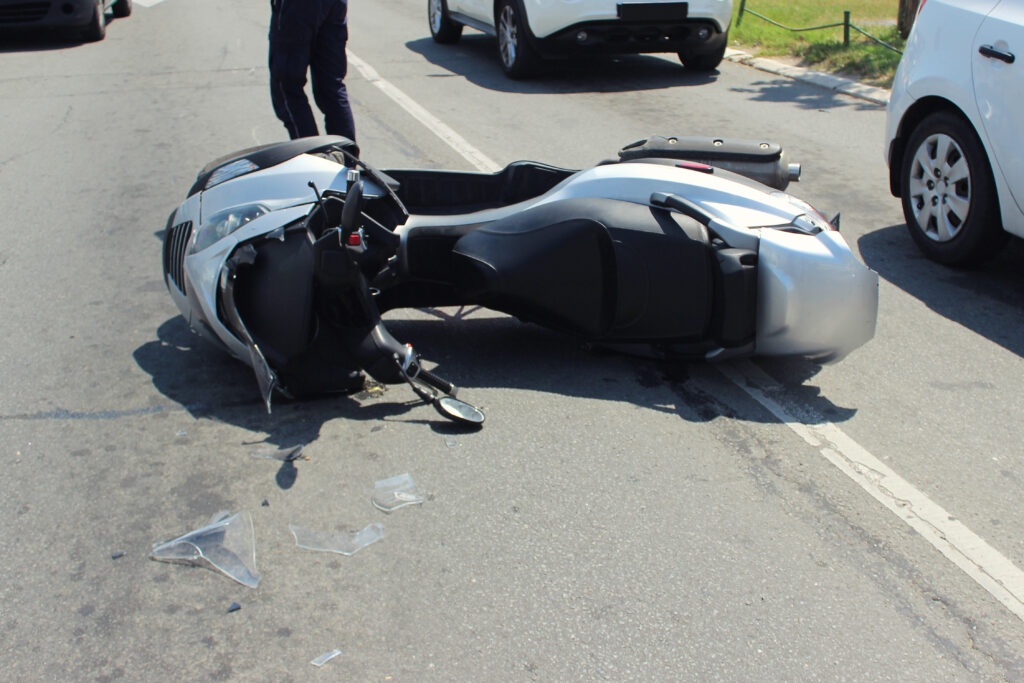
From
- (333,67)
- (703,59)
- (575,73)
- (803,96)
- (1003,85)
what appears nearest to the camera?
(1003,85)

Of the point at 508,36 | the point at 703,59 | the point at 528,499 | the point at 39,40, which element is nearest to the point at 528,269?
the point at 528,499

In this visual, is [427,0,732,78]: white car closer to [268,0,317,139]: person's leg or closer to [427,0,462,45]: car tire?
[427,0,462,45]: car tire

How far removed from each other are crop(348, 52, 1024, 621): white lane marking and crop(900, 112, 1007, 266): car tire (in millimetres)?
1807

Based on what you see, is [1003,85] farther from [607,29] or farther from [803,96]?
[607,29]

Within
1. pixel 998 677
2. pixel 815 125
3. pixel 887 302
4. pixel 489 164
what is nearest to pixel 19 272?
pixel 489 164

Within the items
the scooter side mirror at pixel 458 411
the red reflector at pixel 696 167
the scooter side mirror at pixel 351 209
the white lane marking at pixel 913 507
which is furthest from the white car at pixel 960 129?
the scooter side mirror at pixel 351 209

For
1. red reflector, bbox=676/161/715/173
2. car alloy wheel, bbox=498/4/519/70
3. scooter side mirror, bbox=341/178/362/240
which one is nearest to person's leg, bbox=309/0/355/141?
red reflector, bbox=676/161/715/173

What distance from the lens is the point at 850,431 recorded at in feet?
12.9

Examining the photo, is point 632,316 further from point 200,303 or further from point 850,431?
point 200,303

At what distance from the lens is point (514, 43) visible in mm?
11430

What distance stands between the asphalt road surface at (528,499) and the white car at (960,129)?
27cm

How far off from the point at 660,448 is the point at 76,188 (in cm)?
546

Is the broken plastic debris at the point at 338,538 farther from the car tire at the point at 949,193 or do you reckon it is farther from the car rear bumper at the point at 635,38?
the car rear bumper at the point at 635,38

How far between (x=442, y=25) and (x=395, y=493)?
1145cm
